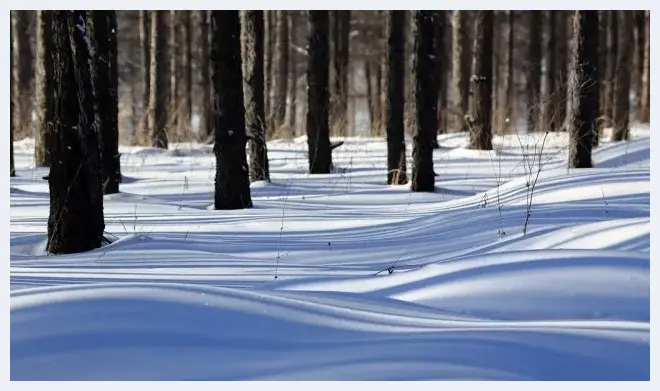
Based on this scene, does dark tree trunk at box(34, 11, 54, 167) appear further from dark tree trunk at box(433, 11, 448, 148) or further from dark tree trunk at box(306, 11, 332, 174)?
dark tree trunk at box(433, 11, 448, 148)

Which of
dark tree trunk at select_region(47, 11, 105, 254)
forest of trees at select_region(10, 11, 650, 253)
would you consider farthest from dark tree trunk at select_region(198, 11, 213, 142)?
dark tree trunk at select_region(47, 11, 105, 254)

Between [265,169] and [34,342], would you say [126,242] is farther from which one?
[265,169]

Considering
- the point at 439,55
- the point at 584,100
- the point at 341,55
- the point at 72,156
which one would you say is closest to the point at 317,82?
the point at 584,100

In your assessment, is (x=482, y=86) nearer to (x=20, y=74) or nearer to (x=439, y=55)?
(x=439, y=55)

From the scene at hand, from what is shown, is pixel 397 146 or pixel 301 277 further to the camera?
pixel 397 146

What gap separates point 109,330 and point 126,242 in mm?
2947

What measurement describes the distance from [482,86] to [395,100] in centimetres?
413

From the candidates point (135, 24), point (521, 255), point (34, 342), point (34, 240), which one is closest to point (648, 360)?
point (521, 255)

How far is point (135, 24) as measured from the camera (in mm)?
36906

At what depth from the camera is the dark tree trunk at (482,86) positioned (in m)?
14.8

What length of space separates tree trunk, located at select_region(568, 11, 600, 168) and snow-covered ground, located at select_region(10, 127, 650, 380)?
2593 millimetres

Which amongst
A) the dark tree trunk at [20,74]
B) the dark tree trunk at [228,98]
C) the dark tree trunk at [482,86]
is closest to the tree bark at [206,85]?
the dark tree trunk at [20,74]

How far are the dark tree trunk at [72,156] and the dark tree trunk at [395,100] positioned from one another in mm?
5632

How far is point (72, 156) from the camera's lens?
5844 millimetres
